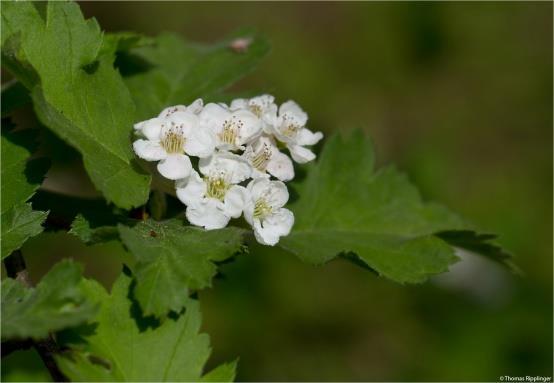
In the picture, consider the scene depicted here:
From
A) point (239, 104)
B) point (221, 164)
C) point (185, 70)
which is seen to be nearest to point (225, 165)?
point (221, 164)

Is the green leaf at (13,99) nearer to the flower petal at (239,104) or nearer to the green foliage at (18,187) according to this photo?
the green foliage at (18,187)

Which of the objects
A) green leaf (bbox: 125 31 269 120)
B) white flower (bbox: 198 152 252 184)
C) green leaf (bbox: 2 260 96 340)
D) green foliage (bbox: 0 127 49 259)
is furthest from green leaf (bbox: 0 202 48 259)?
green leaf (bbox: 125 31 269 120)

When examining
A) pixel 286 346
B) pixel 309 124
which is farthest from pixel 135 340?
pixel 309 124

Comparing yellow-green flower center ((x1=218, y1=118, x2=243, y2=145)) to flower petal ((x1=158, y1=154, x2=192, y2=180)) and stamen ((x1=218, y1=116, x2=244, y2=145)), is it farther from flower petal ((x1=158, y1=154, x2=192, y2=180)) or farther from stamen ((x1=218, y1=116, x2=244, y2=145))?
flower petal ((x1=158, y1=154, x2=192, y2=180))

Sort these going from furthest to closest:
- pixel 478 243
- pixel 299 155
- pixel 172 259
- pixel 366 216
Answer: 1. pixel 366 216
2. pixel 478 243
3. pixel 299 155
4. pixel 172 259

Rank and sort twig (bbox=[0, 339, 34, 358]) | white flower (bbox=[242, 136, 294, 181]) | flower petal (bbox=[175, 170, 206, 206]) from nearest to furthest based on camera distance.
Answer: twig (bbox=[0, 339, 34, 358])
flower petal (bbox=[175, 170, 206, 206])
white flower (bbox=[242, 136, 294, 181])

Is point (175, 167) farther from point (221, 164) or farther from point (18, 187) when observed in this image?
point (18, 187)
